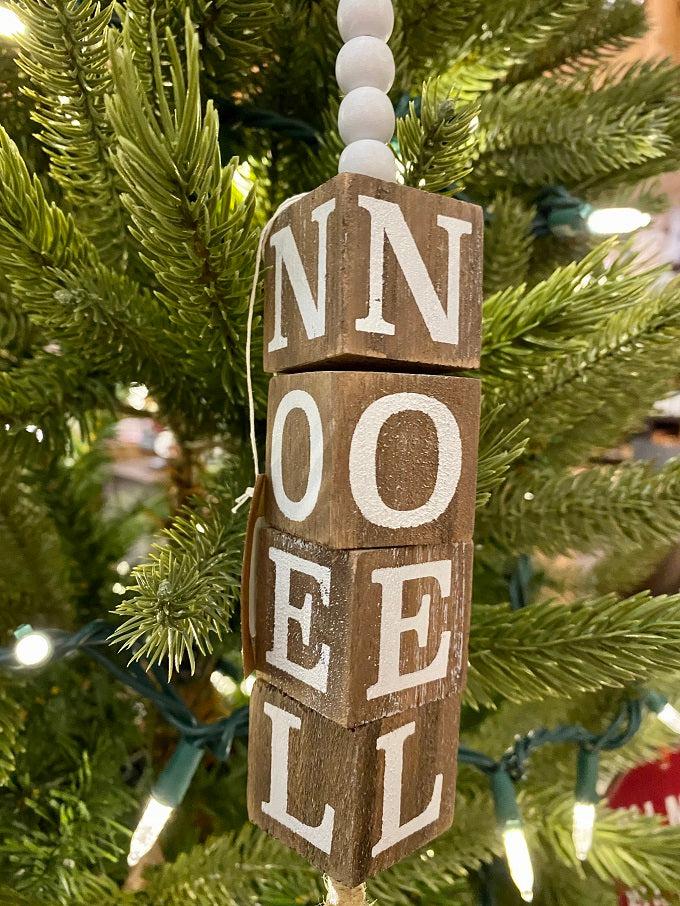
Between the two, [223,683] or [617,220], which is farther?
[223,683]

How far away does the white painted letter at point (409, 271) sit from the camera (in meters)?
0.27

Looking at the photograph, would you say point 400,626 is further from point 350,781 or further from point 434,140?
point 434,140

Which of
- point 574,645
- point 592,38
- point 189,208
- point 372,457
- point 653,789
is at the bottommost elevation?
point 653,789

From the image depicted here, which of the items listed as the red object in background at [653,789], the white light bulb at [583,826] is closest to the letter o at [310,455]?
the white light bulb at [583,826]

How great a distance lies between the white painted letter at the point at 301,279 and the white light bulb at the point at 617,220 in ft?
0.78

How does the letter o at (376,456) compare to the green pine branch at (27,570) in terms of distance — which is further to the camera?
the green pine branch at (27,570)

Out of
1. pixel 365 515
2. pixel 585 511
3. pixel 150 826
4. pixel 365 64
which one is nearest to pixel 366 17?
pixel 365 64

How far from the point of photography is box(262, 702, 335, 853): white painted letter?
305mm

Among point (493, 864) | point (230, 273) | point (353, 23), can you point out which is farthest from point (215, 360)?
point (493, 864)

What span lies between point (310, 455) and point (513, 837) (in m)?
0.30

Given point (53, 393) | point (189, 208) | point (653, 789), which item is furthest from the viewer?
point (653, 789)

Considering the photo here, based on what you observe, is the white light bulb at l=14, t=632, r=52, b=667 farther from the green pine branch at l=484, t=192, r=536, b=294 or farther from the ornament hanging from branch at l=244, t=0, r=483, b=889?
the green pine branch at l=484, t=192, r=536, b=294

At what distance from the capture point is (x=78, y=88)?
0.28 m

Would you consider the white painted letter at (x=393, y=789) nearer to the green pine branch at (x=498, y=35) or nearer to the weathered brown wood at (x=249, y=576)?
the weathered brown wood at (x=249, y=576)
